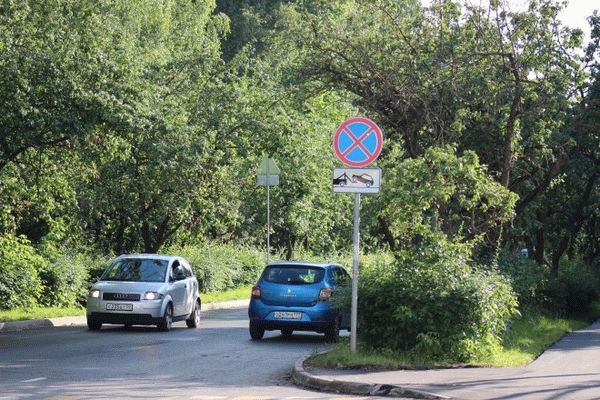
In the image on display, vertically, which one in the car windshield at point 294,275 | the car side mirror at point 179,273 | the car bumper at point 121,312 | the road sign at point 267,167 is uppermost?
the road sign at point 267,167

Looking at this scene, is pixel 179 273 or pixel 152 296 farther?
pixel 179 273

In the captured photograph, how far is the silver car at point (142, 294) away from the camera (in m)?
23.8

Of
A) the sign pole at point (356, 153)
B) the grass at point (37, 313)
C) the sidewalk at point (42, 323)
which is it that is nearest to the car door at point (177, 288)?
the sidewalk at point (42, 323)

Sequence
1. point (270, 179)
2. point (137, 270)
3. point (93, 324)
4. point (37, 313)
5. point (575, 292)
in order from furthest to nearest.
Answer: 1. point (270, 179)
2. point (575, 292)
3. point (37, 313)
4. point (137, 270)
5. point (93, 324)

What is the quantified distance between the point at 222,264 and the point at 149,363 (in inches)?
1009

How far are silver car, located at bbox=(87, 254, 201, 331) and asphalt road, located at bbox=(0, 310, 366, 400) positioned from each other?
359 millimetres

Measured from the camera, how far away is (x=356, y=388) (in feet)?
44.4

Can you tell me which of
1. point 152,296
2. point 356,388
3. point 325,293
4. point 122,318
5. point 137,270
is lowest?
point 122,318

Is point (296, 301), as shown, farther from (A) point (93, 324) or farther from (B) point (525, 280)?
(B) point (525, 280)

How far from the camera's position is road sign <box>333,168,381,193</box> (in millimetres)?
15781

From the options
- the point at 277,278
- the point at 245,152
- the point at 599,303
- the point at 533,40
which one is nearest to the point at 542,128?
the point at 533,40

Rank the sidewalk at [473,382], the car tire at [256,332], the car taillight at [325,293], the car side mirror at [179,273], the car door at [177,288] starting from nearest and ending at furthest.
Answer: the sidewalk at [473,382] → the car taillight at [325,293] → the car tire at [256,332] → the car door at [177,288] → the car side mirror at [179,273]

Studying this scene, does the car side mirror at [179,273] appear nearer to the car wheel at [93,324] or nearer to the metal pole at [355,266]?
the car wheel at [93,324]

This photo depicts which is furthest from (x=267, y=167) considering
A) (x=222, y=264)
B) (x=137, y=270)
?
(x=137, y=270)
